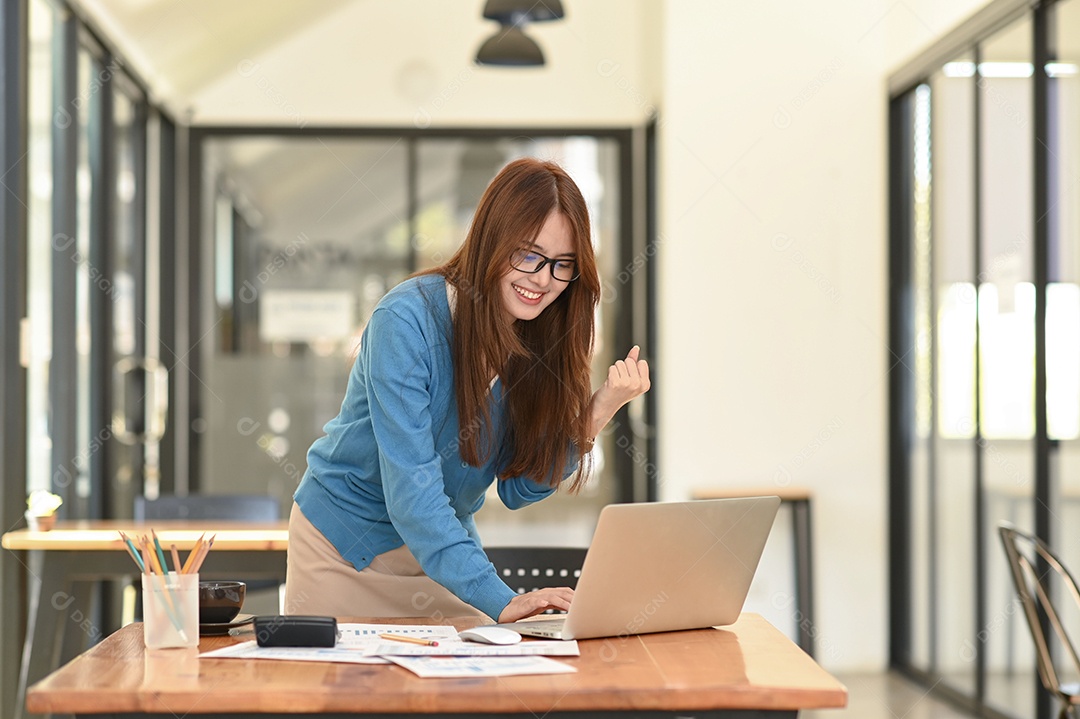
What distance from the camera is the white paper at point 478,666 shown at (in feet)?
4.73

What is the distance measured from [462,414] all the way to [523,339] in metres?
0.19

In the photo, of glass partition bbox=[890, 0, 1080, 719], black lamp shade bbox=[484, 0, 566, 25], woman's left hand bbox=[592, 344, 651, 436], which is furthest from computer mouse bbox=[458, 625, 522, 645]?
black lamp shade bbox=[484, 0, 566, 25]

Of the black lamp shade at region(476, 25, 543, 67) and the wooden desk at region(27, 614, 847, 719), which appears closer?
the wooden desk at region(27, 614, 847, 719)

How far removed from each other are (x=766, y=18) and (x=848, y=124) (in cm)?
58

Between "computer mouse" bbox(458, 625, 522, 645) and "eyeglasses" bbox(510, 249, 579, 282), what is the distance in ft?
1.73

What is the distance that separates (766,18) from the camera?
5.36m

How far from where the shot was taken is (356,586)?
1958 mm

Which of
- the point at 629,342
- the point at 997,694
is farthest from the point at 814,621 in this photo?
the point at 629,342

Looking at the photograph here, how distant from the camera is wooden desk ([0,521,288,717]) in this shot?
10.5 feet

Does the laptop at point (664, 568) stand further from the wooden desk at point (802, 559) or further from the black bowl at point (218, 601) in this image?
the wooden desk at point (802, 559)

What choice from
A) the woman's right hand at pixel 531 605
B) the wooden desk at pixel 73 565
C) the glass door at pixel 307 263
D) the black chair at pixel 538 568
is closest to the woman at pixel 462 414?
the woman's right hand at pixel 531 605

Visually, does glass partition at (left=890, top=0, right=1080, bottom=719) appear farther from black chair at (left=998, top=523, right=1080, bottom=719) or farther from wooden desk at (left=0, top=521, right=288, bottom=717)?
wooden desk at (left=0, top=521, right=288, bottom=717)

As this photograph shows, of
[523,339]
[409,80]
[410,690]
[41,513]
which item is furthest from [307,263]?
[410,690]

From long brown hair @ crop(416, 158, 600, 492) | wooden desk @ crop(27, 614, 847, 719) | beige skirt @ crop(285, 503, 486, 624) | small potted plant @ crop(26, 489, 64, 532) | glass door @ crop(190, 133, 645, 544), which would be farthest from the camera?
glass door @ crop(190, 133, 645, 544)
